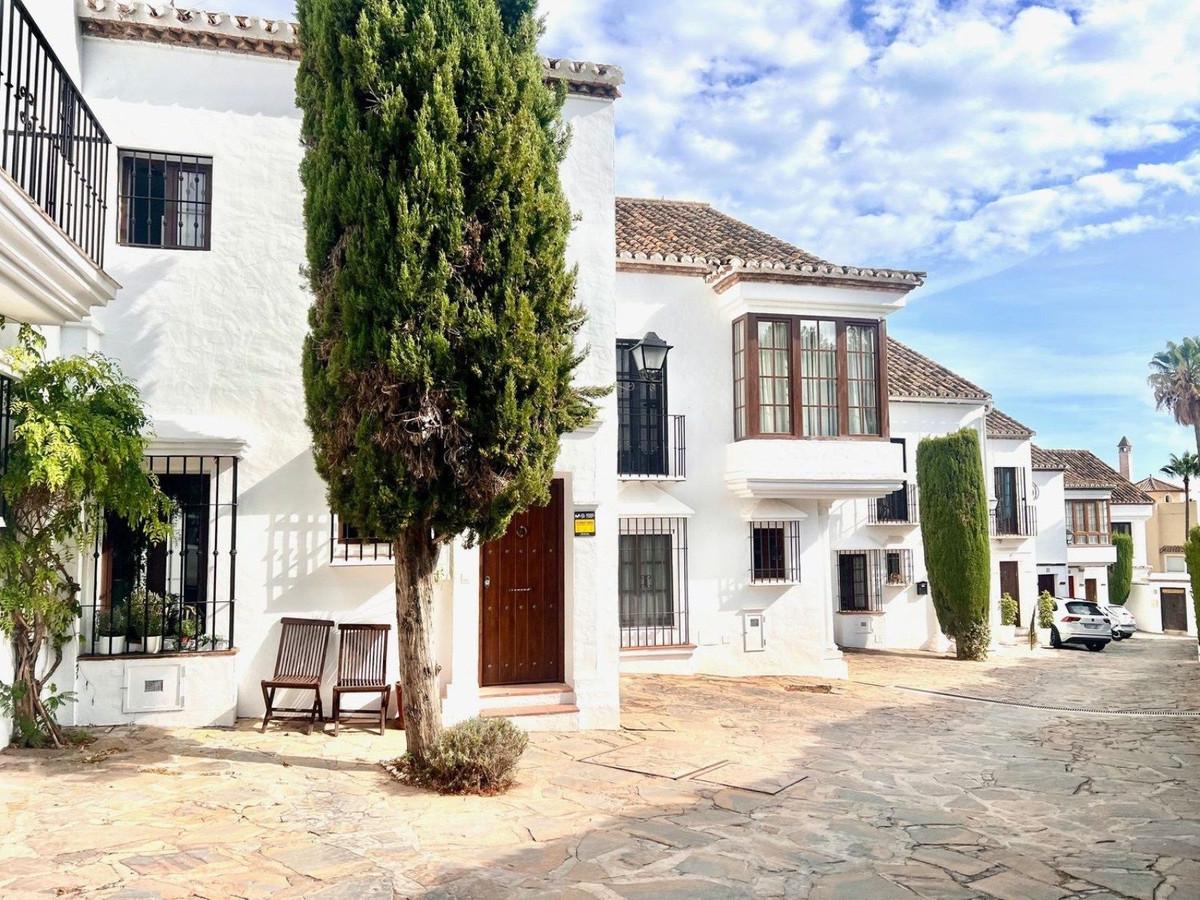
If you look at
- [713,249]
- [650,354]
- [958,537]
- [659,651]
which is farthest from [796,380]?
[958,537]

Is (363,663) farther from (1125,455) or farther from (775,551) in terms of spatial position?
(1125,455)

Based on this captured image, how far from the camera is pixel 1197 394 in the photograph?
42.0 meters

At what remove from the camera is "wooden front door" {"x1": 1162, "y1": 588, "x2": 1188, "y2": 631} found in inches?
1455

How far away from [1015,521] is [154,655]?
75.5 ft

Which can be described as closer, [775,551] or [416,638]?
[416,638]

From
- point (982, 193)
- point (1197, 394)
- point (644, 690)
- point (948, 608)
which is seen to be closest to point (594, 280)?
point (644, 690)

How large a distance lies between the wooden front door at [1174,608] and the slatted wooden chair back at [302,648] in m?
40.1

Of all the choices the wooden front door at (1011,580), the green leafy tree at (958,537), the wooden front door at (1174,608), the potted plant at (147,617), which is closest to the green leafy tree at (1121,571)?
the wooden front door at (1174,608)

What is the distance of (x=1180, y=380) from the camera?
42.6 m

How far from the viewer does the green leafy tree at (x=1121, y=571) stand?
3784cm

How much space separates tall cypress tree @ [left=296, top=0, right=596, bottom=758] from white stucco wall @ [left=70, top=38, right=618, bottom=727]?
211 cm

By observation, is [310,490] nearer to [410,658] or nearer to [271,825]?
[410,658]

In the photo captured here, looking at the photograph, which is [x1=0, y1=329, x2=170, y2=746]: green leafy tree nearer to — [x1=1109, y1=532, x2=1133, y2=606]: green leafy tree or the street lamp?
the street lamp

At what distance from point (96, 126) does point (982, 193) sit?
13577 millimetres
